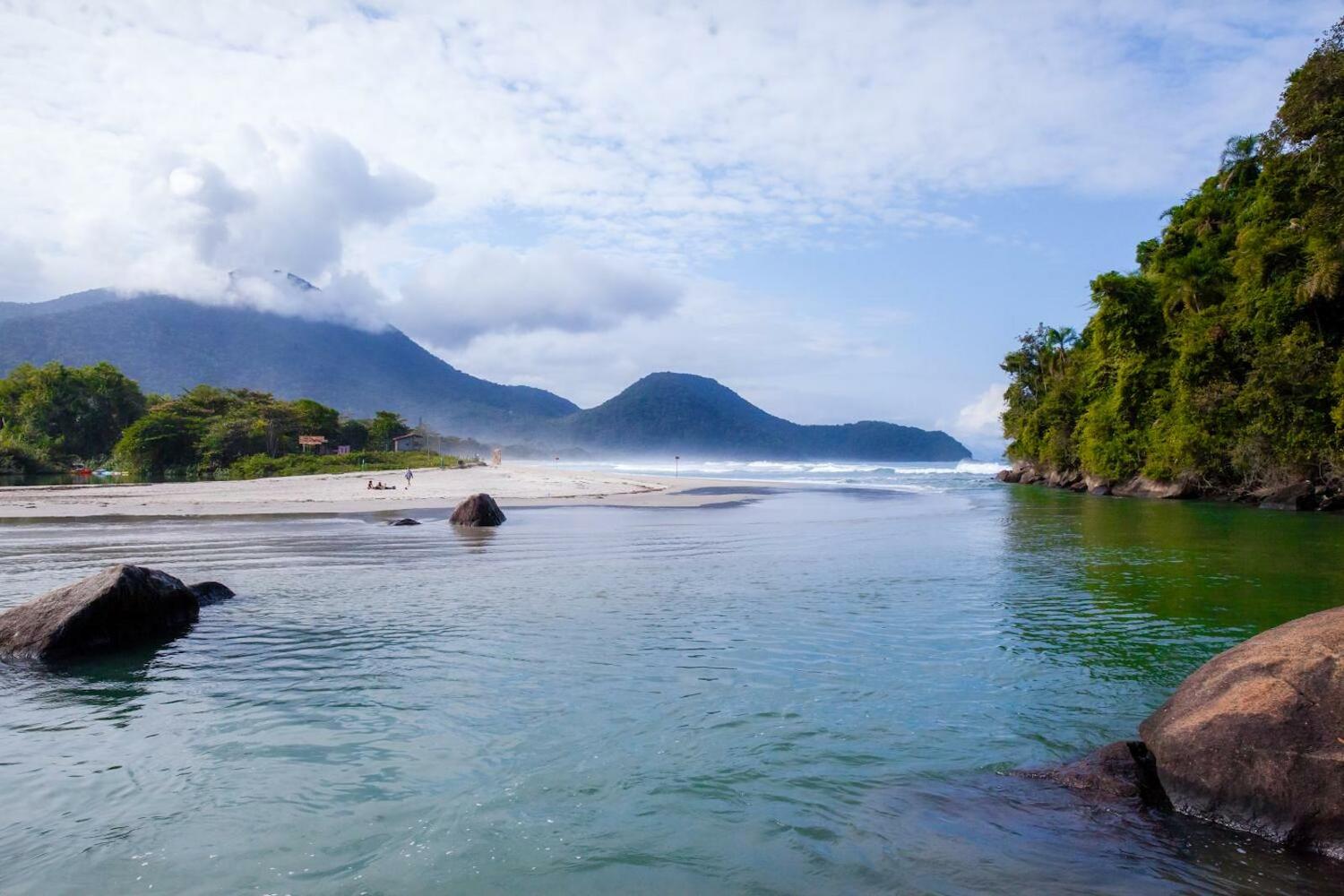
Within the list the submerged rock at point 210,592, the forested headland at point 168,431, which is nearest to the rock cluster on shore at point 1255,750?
the submerged rock at point 210,592

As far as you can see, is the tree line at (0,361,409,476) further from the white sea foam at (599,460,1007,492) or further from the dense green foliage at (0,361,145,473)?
the white sea foam at (599,460,1007,492)

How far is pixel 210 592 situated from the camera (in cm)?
1312

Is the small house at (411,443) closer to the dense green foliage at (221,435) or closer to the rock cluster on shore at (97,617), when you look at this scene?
the dense green foliage at (221,435)

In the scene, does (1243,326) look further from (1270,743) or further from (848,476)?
(848,476)

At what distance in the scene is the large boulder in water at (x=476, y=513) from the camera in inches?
1035

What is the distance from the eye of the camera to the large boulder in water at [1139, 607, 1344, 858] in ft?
16.0

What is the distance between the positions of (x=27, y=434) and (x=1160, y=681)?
3665 inches

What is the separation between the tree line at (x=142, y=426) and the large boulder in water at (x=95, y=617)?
5735 centimetres

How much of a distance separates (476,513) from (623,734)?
66.5ft

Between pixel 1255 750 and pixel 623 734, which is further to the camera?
pixel 623 734

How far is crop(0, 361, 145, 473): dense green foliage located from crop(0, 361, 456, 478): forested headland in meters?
0.08

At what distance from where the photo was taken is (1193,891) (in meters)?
4.41

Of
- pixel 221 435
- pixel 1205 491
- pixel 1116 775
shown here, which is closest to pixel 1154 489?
pixel 1205 491

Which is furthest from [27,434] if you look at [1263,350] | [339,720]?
[1263,350]
